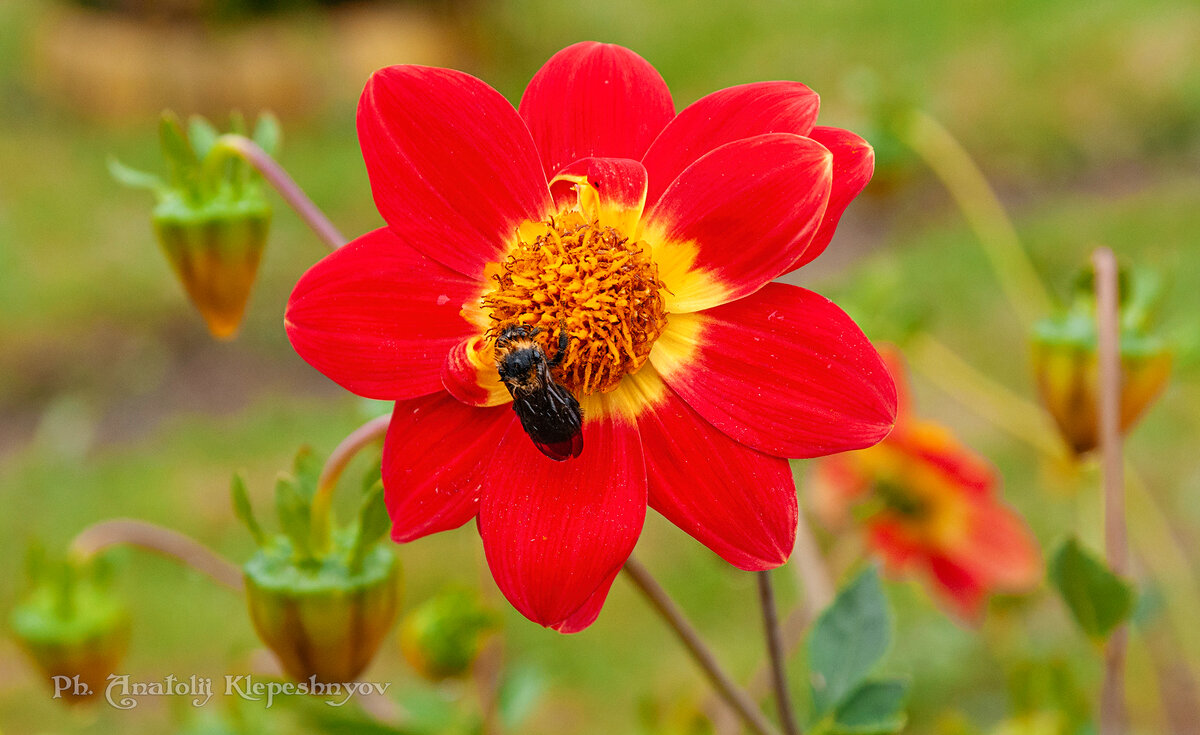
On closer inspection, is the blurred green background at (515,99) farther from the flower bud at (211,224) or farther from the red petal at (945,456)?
the flower bud at (211,224)

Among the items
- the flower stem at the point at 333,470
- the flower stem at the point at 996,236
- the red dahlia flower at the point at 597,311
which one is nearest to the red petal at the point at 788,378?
the red dahlia flower at the point at 597,311

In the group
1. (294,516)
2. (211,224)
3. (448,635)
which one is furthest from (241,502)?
(448,635)

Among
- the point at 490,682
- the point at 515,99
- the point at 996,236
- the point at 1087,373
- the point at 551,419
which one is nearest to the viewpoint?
the point at 551,419

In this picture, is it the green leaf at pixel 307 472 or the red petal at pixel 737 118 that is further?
the green leaf at pixel 307 472

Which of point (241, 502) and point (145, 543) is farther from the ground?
point (241, 502)

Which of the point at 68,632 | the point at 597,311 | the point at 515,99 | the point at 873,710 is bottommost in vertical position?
the point at 68,632

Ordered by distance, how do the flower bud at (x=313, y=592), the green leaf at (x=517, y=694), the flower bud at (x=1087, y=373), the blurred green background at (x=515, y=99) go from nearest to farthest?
the flower bud at (x=313, y=592) → the flower bud at (x=1087, y=373) → the green leaf at (x=517, y=694) → the blurred green background at (x=515, y=99)

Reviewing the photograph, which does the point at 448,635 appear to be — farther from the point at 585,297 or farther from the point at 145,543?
the point at 585,297

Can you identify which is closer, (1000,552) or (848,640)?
(848,640)
